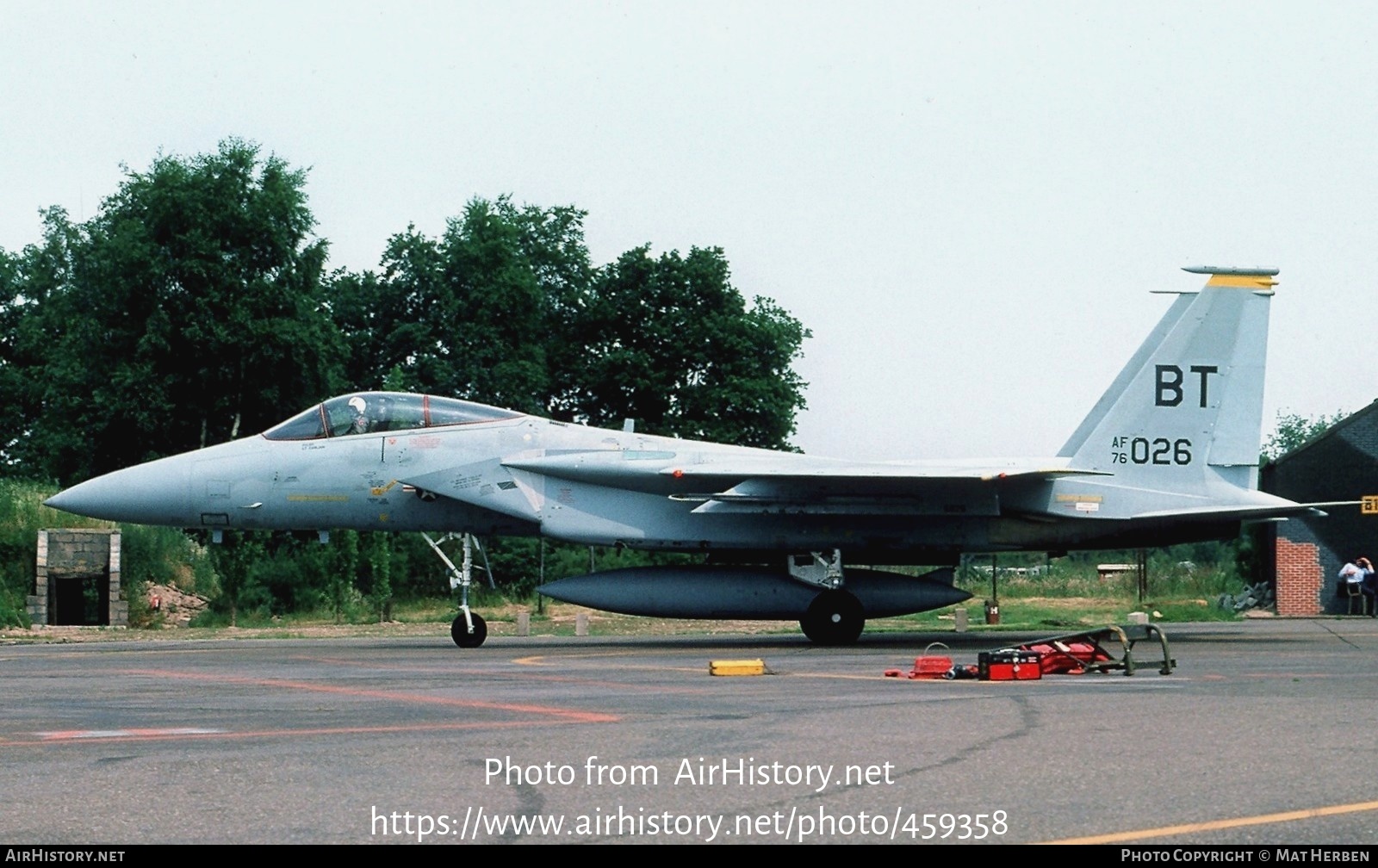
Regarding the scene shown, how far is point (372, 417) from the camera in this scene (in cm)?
2073

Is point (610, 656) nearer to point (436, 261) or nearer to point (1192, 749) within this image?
point (1192, 749)

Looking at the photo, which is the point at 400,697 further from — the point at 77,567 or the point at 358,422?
the point at 77,567

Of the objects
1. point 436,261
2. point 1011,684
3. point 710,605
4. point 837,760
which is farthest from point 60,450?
point 837,760

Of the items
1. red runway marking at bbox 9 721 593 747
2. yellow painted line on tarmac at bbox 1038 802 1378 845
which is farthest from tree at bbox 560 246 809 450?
yellow painted line on tarmac at bbox 1038 802 1378 845

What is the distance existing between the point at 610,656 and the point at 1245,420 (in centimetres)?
994

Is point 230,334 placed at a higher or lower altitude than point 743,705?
higher

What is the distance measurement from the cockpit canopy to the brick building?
69.0ft

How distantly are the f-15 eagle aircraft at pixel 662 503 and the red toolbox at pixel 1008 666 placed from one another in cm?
646

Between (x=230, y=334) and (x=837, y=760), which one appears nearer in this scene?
(x=837, y=760)

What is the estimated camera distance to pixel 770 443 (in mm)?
56531

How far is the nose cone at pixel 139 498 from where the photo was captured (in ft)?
66.5

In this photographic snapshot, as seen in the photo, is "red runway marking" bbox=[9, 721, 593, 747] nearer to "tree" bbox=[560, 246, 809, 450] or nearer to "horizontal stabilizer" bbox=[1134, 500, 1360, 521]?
"horizontal stabilizer" bbox=[1134, 500, 1360, 521]

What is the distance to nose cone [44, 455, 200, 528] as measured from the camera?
20281mm

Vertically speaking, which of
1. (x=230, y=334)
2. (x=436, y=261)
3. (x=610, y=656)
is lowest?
(x=610, y=656)
